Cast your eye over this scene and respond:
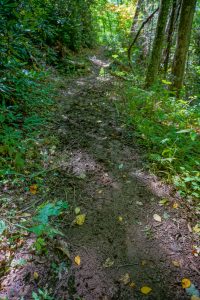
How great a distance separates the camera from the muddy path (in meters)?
1.67

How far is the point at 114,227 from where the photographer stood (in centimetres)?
211

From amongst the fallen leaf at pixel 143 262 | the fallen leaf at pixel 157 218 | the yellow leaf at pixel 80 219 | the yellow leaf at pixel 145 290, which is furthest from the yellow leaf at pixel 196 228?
the yellow leaf at pixel 80 219

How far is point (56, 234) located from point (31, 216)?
32cm

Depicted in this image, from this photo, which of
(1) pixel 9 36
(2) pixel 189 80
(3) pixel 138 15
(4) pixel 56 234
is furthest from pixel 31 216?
(3) pixel 138 15

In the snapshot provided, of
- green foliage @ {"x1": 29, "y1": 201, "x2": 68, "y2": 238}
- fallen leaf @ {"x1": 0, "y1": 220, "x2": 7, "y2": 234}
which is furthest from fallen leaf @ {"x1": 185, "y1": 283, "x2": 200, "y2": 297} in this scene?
fallen leaf @ {"x1": 0, "y1": 220, "x2": 7, "y2": 234}

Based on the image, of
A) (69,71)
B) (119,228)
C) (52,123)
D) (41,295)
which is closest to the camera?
(41,295)

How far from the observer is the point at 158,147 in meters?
3.23

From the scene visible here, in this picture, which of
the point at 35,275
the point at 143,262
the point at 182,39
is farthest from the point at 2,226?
the point at 182,39

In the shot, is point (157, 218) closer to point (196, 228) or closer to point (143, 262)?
point (196, 228)

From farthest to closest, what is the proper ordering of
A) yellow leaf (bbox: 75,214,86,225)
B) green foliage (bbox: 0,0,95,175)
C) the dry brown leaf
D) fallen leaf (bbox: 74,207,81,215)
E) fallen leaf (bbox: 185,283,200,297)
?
green foliage (bbox: 0,0,95,175) < the dry brown leaf < fallen leaf (bbox: 74,207,81,215) < yellow leaf (bbox: 75,214,86,225) < fallen leaf (bbox: 185,283,200,297)

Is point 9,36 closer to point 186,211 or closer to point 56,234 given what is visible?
point 56,234

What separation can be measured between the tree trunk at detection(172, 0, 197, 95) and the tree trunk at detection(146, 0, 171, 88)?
38 cm

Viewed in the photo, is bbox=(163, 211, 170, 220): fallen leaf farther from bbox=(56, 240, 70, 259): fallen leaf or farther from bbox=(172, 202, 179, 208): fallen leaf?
bbox=(56, 240, 70, 259): fallen leaf

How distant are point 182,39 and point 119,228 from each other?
5.09 m
